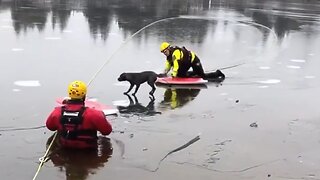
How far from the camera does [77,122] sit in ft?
21.5

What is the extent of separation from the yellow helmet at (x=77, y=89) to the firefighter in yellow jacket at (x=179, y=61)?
4.43 m

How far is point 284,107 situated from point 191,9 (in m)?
21.2

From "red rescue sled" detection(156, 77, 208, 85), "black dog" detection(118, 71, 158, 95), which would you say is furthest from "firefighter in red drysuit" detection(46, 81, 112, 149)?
"red rescue sled" detection(156, 77, 208, 85)

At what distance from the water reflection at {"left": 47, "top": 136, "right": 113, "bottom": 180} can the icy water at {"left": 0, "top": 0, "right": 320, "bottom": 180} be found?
13 millimetres

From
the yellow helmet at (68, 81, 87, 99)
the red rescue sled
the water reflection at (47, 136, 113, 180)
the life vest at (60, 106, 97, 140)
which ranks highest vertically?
the yellow helmet at (68, 81, 87, 99)

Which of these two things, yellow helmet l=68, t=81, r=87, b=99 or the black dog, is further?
the black dog

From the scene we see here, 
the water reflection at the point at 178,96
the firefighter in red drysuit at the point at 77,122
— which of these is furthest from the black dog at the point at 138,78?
the firefighter in red drysuit at the point at 77,122

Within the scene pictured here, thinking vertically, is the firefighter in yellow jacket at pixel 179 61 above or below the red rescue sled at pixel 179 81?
above

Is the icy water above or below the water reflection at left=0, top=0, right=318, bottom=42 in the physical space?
below

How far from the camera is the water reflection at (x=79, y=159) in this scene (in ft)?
20.1

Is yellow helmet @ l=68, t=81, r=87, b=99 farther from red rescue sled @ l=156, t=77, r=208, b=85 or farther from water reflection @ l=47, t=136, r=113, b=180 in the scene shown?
red rescue sled @ l=156, t=77, r=208, b=85

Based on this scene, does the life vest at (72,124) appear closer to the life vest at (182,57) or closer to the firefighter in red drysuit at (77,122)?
the firefighter in red drysuit at (77,122)

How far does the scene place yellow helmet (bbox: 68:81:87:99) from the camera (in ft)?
21.1

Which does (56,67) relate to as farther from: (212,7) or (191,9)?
(212,7)
